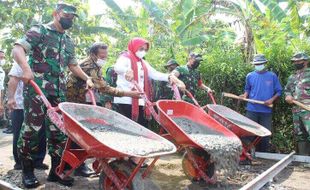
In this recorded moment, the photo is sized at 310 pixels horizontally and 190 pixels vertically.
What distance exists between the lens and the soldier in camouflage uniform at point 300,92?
6363mm

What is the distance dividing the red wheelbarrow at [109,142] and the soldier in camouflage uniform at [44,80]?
376 mm

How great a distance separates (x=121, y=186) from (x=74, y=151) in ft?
2.79

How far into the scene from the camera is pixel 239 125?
5.39m

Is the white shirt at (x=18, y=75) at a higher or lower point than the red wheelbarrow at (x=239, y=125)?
higher

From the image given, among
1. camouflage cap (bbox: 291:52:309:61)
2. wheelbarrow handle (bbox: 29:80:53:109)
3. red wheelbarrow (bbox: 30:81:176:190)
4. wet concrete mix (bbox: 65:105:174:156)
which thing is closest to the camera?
red wheelbarrow (bbox: 30:81:176:190)

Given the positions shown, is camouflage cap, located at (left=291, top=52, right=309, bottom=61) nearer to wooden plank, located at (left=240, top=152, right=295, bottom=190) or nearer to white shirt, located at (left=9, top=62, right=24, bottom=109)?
wooden plank, located at (left=240, top=152, right=295, bottom=190)

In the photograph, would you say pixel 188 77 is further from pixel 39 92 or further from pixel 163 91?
pixel 39 92

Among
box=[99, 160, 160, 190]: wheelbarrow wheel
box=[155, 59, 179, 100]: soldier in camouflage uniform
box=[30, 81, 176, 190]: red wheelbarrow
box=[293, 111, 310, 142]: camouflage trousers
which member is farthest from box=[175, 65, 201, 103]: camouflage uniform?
box=[99, 160, 160, 190]: wheelbarrow wheel

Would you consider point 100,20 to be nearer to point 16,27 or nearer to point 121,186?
point 16,27

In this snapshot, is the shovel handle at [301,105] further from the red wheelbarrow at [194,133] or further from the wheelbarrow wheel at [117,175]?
the wheelbarrow wheel at [117,175]

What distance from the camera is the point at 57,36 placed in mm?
4172

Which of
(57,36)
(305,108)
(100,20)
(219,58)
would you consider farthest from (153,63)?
(100,20)

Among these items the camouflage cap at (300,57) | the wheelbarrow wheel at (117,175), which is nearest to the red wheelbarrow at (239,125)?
the camouflage cap at (300,57)

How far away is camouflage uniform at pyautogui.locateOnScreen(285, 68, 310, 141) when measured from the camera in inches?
252
